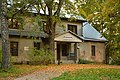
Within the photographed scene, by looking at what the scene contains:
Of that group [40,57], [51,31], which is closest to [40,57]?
[40,57]

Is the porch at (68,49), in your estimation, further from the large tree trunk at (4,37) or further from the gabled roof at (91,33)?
the large tree trunk at (4,37)

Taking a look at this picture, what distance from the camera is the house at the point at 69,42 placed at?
3381 cm

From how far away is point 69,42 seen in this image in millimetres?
38156

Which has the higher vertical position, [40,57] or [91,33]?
[91,33]

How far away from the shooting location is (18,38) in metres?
33.8

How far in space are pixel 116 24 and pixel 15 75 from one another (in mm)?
8469

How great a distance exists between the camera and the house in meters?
33.8

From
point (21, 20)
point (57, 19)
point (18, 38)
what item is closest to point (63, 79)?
point (21, 20)

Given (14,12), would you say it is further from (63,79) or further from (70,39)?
(70,39)

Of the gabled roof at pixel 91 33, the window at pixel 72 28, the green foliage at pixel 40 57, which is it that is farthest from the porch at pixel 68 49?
the green foliage at pixel 40 57

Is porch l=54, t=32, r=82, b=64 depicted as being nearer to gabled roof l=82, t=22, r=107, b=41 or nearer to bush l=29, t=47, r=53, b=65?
gabled roof l=82, t=22, r=107, b=41

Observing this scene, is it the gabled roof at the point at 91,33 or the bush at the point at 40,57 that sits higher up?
the gabled roof at the point at 91,33

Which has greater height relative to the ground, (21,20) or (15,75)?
(21,20)

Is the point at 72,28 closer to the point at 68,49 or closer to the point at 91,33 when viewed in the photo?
the point at 68,49
